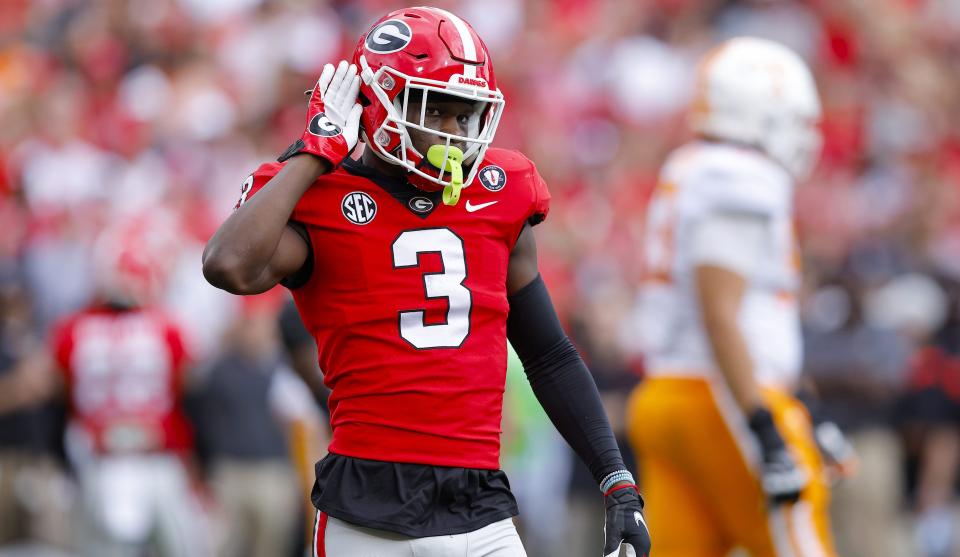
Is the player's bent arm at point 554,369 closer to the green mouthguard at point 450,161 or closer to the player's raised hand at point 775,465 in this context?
the green mouthguard at point 450,161

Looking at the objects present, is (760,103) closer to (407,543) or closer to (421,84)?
(421,84)

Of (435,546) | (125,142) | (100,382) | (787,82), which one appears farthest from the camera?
(125,142)

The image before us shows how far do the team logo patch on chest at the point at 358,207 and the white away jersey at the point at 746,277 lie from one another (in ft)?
6.47

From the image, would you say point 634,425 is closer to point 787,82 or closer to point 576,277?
point 787,82

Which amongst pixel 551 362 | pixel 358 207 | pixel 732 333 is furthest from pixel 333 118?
pixel 732 333

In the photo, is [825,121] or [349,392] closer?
[349,392]

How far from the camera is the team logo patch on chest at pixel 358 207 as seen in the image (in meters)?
3.46

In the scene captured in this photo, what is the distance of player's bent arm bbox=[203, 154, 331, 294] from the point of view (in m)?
Answer: 3.31

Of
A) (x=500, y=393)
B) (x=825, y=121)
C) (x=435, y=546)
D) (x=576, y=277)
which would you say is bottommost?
(x=576, y=277)

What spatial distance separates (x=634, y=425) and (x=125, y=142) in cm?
730

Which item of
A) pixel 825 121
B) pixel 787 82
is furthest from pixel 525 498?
pixel 787 82

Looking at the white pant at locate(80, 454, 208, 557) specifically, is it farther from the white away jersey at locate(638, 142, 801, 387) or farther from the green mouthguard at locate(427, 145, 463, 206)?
the green mouthguard at locate(427, 145, 463, 206)

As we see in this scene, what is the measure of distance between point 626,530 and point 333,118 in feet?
3.79

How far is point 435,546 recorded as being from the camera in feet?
11.1
